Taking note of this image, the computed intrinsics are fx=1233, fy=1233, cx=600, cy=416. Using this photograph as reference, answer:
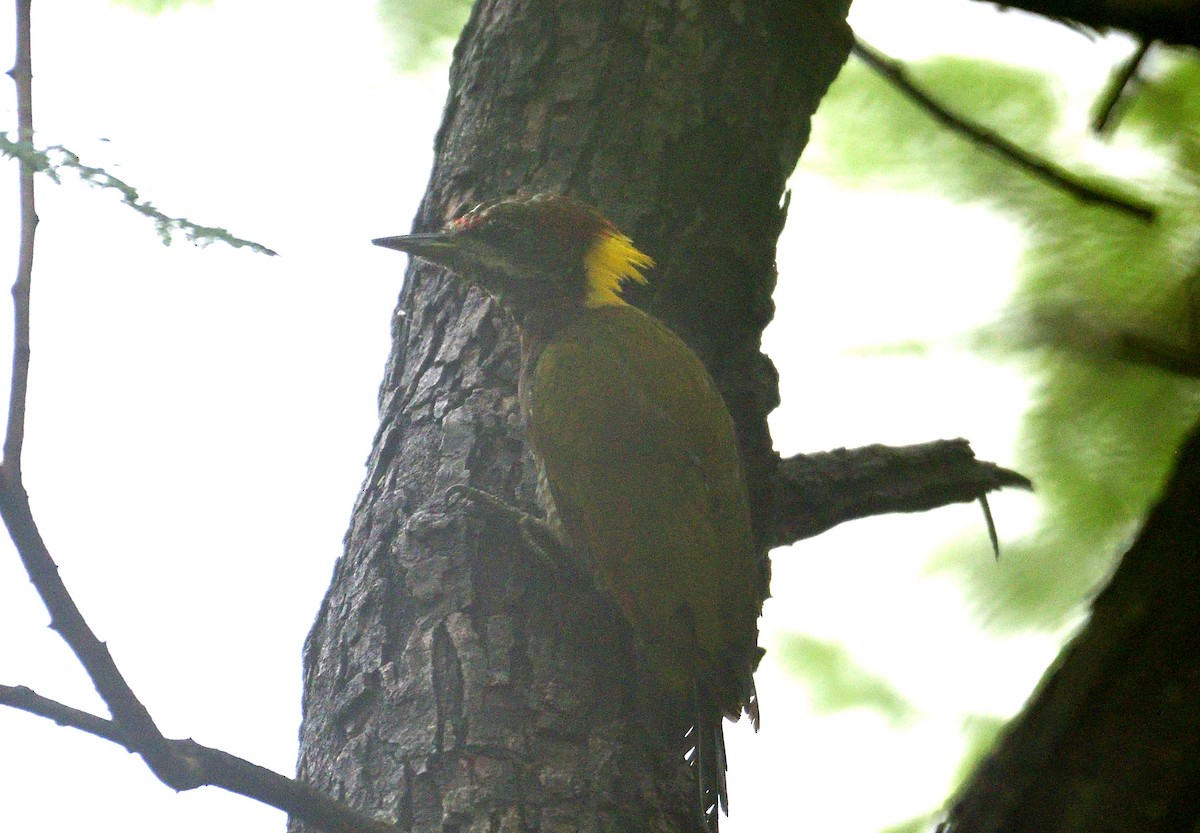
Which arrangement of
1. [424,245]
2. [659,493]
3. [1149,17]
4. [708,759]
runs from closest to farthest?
[1149,17]
[708,759]
[659,493]
[424,245]

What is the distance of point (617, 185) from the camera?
3018 mm

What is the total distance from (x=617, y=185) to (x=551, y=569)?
98 cm

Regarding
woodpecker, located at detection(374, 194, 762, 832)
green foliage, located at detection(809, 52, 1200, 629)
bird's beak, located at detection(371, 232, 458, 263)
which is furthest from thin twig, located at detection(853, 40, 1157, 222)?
bird's beak, located at detection(371, 232, 458, 263)

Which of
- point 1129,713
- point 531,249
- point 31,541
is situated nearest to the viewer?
point 1129,713

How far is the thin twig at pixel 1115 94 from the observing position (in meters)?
1.68

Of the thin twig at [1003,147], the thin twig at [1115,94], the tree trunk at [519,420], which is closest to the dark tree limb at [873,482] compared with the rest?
the tree trunk at [519,420]

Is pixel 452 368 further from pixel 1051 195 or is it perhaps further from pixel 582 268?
pixel 1051 195

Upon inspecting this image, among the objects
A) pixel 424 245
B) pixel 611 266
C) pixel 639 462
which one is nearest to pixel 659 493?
pixel 639 462

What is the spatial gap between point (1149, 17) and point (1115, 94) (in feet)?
1.98

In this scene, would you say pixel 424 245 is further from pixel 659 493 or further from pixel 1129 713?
pixel 1129 713

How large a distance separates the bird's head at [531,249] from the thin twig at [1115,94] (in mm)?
1371

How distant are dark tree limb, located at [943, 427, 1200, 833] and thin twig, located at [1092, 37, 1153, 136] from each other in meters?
0.84

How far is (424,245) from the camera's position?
120 inches

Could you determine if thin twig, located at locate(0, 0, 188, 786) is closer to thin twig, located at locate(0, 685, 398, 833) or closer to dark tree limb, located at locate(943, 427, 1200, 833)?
thin twig, located at locate(0, 685, 398, 833)
